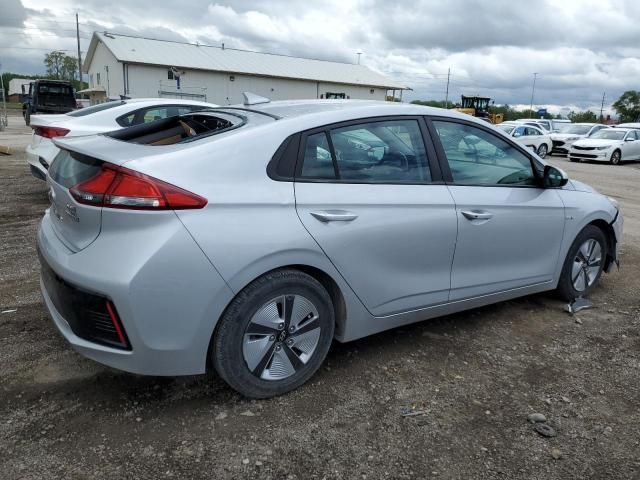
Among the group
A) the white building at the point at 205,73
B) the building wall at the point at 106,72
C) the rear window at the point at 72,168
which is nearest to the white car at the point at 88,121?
the rear window at the point at 72,168

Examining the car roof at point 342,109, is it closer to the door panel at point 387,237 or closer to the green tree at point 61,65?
the door panel at point 387,237

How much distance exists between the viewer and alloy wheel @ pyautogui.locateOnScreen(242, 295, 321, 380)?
2.74 meters

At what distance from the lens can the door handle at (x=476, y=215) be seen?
343cm

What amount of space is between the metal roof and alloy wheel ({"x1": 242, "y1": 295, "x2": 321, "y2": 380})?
4218 centimetres

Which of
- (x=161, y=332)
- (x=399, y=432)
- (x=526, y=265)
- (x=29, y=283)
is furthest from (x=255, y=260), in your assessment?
(x=29, y=283)

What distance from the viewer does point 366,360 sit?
135 inches

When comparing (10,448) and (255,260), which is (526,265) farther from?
(10,448)

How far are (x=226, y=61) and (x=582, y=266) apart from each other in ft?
151

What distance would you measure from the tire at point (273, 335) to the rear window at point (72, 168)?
3.18 feet

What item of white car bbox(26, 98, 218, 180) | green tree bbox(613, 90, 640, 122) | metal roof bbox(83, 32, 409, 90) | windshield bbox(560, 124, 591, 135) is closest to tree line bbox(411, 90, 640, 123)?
green tree bbox(613, 90, 640, 122)

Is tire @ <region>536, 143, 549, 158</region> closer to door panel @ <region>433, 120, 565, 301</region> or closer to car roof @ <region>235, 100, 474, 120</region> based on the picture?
door panel @ <region>433, 120, 565, 301</region>

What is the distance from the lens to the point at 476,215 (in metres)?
3.47

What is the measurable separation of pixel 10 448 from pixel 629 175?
19.1 m

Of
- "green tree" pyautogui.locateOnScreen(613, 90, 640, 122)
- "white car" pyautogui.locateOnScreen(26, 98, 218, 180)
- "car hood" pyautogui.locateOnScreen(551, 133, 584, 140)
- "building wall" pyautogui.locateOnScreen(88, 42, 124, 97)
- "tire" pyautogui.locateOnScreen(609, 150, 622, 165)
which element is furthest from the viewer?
"green tree" pyautogui.locateOnScreen(613, 90, 640, 122)
